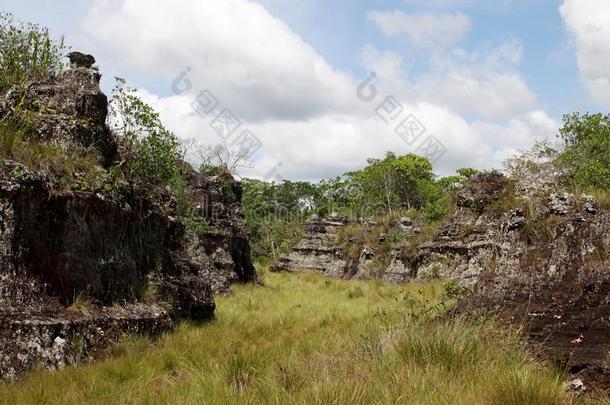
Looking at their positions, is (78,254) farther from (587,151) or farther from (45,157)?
(587,151)

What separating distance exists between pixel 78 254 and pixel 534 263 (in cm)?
686

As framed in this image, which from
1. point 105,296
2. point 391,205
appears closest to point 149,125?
point 105,296

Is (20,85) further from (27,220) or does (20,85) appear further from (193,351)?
(193,351)

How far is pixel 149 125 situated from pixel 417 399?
603 inches

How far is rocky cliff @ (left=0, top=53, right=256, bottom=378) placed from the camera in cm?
638

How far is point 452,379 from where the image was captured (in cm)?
452

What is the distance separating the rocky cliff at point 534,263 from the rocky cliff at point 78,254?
5174 millimetres

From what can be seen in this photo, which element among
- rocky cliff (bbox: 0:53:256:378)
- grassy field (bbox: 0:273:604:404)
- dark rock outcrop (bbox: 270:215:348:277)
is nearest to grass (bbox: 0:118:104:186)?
rocky cliff (bbox: 0:53:256:378)

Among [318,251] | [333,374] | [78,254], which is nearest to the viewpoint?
[333,374]

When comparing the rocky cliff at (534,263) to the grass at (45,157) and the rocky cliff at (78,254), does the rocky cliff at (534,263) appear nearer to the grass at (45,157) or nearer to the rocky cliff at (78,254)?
the rocky cliff at (78,254)

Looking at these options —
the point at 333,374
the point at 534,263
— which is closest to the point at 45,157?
the point at 333,374

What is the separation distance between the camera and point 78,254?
7.66 metres

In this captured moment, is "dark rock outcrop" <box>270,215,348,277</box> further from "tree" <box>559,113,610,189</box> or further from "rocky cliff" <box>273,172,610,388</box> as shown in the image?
"tree" <box>559,113,610,189</box>

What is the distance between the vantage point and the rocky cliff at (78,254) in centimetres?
638
